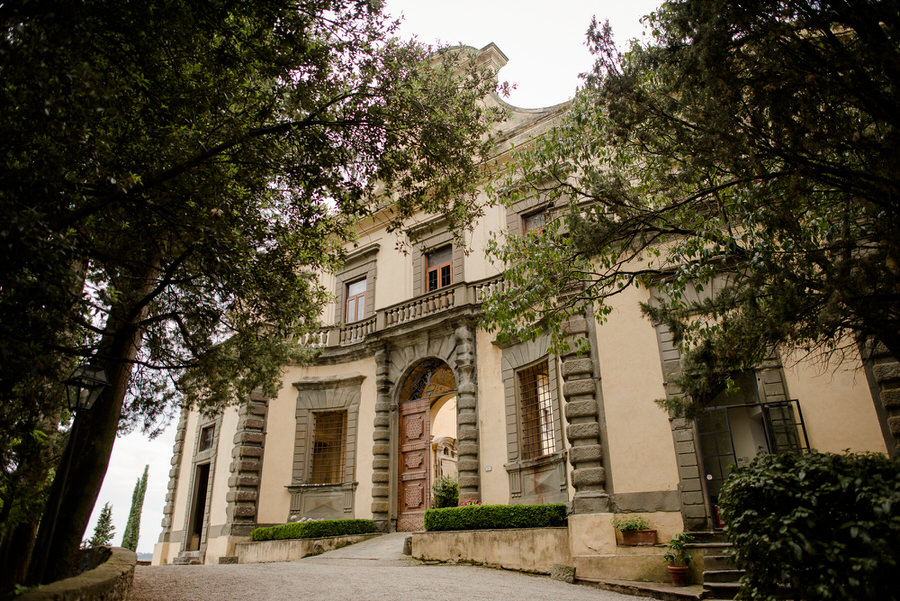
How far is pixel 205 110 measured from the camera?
5.80m

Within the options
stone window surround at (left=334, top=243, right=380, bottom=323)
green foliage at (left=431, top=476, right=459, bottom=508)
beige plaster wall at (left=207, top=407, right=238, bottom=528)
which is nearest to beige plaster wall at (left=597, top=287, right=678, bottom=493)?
green foliage at (left=431, top=476, right=459, bottom=508)

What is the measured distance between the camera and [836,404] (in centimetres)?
895

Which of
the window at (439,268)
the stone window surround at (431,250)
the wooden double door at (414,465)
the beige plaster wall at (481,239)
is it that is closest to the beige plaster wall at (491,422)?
the beige plaster wall at (481,239)

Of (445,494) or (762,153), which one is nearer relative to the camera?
(762,153)

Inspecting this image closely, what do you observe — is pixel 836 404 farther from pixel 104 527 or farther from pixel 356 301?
pixel 104 527

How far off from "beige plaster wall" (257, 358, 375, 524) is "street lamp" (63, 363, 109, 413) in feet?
30.6

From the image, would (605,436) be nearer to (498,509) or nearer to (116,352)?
(498,509)

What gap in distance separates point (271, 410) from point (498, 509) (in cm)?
Result: 855

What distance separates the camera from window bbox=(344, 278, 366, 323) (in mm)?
18589

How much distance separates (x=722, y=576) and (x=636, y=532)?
1601 mm

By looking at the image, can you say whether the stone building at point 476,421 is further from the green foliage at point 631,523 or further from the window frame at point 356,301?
the green foliage at point 631,523

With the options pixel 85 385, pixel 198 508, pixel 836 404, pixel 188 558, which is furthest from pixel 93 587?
pixel 198 508

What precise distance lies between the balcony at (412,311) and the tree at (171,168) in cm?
592

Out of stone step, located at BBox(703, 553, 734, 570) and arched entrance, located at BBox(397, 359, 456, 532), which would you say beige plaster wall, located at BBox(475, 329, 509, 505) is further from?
stone step, located at BBox(703, 553, 734, 570)
